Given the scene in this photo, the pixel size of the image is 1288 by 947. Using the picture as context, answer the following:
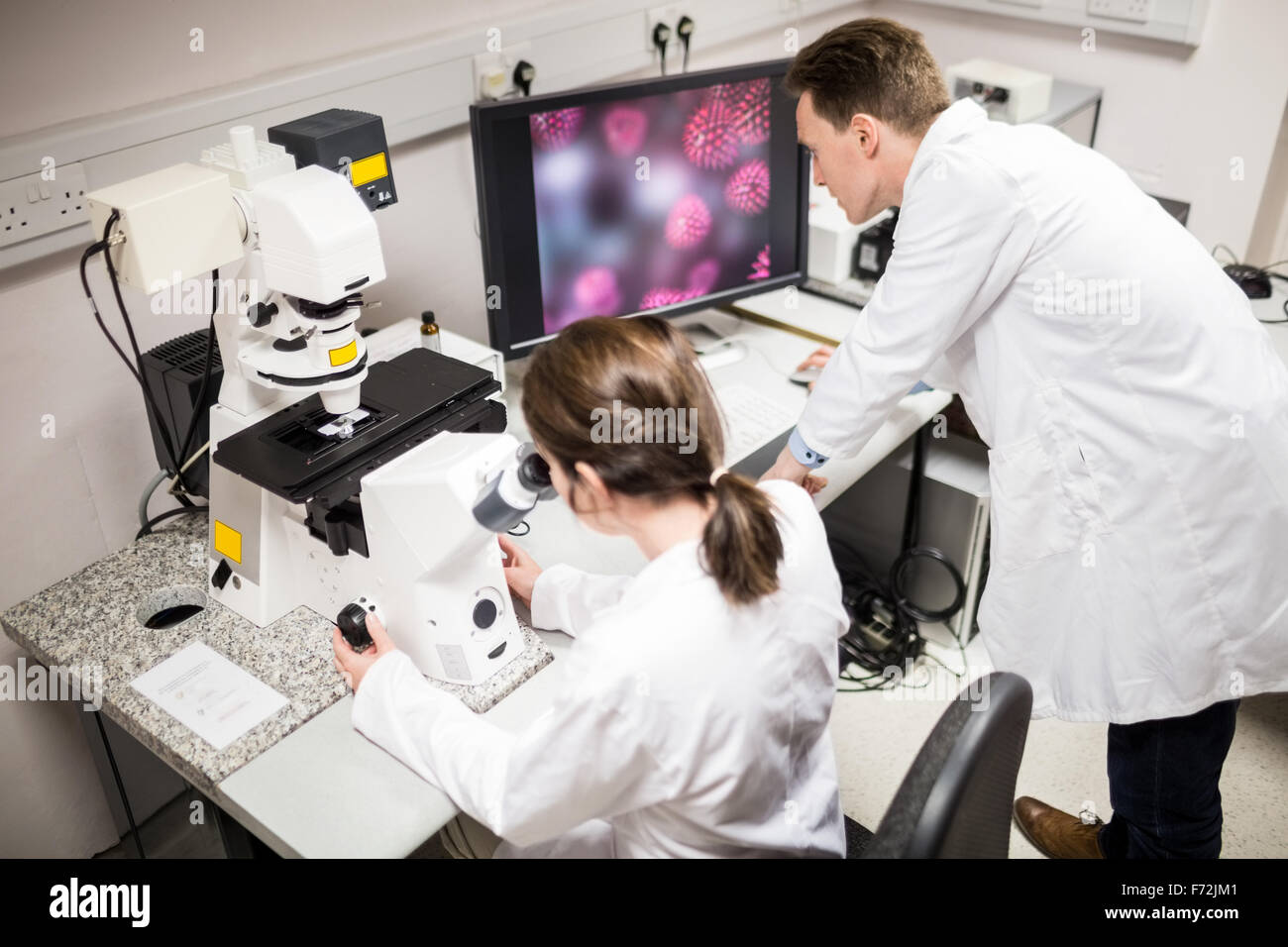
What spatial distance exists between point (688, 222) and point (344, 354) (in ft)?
3.06

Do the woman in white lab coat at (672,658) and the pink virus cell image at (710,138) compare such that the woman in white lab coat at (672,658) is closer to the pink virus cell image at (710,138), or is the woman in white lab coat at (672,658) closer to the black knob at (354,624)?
the black knob at (354,624)

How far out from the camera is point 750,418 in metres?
2.00

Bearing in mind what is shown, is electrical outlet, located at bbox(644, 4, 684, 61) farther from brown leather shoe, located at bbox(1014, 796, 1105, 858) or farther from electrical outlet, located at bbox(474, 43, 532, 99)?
brown leather shoe, located at bbox(1014, 796, 1105, 858)

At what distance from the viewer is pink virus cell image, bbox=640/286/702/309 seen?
2.11m

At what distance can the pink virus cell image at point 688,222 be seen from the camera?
2061mm

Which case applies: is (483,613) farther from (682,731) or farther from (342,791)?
(682,731)

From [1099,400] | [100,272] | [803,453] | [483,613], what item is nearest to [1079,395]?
[1099,400]

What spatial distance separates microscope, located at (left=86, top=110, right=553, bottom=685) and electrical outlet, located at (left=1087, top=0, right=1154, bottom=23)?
2111 mm

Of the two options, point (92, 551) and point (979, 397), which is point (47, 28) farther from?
point (979, 397)

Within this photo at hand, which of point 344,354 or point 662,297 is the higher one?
point 344,354

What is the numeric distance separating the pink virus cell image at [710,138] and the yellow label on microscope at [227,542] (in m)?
1.06

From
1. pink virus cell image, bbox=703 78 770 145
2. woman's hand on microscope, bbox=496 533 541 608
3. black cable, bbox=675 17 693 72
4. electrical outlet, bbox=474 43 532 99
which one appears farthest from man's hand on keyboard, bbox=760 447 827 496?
black cable, bbox=675 17 693 72

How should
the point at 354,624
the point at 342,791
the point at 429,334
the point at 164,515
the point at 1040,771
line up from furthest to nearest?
the point at 1040,771, the point at 429,334, the point at 164,515, the point at 354,624, the point at 342,791

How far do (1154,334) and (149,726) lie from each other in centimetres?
140
